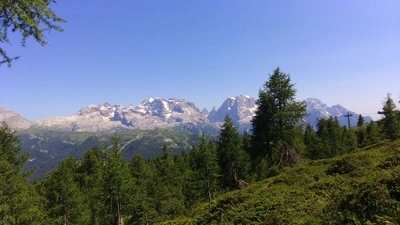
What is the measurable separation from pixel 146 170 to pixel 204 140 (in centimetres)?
1703

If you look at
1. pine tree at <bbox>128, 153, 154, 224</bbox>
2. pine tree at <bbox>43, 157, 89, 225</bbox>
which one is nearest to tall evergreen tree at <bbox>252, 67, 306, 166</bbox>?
pine tree at <bbox>128, 153, 154, 224</bbox>

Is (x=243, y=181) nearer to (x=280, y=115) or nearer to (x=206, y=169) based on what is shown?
(x=206, y=169)

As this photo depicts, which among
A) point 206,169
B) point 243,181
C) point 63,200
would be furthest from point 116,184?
point 243,181

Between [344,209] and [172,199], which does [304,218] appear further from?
[172,199]

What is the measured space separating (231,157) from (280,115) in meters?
12.3

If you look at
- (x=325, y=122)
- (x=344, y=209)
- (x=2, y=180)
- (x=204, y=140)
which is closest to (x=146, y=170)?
(x=204, y=140)

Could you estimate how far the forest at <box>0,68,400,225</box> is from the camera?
7189 mm

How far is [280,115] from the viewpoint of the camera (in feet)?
79.2

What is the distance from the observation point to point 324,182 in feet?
32.9

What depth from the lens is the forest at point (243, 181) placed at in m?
Answer: 7.19

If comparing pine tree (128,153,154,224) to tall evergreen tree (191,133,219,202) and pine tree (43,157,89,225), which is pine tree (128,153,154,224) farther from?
tall evergreen tree (191,133,219,202)

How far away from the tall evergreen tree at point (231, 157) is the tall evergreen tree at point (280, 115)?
725cm

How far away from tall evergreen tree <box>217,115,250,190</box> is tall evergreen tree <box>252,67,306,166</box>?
7.25 meters

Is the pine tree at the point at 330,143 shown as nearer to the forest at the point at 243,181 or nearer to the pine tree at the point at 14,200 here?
the forest at the point at 243,181
